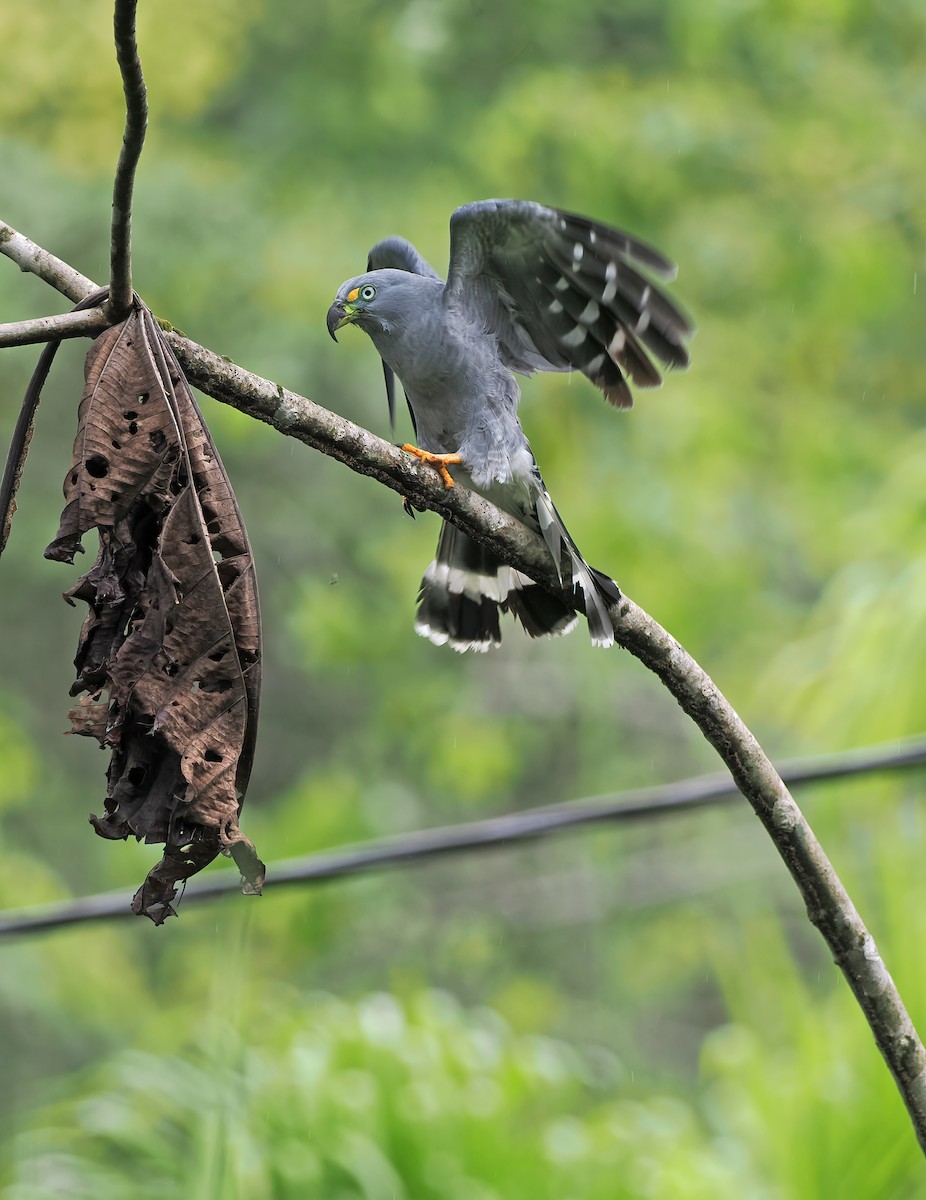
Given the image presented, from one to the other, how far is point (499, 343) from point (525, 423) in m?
4.54

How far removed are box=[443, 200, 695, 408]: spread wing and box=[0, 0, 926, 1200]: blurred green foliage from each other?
11.6 ft

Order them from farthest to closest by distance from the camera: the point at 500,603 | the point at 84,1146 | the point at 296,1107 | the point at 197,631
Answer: the point at 84,1146 < the point at 296,1107 < the point at 500,603 < the point at 197,631

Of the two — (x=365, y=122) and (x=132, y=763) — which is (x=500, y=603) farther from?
(x=365, y=122)

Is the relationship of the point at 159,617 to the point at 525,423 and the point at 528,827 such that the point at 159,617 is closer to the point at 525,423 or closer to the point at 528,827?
the point at 528,827

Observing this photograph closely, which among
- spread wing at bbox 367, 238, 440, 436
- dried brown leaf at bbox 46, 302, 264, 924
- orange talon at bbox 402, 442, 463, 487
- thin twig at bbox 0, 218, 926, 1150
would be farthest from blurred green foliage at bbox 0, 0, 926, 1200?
dried brown leaf at bbox 46, 302, 264, 924

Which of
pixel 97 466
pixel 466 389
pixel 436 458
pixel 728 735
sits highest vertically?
pixel 466 389

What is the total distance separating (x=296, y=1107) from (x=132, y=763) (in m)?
1.95

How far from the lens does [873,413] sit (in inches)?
306

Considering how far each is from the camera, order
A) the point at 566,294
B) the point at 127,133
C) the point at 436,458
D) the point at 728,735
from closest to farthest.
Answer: the point at 127,133
the point at 728,735
the point at 566,294
the point at 436,458

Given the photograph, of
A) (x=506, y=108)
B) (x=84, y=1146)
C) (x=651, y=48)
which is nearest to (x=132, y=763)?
(x=84, y=1146)

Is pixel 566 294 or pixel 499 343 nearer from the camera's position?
pixel 566 294

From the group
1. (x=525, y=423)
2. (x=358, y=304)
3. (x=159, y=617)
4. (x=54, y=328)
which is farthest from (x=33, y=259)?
(x=525, y=423)

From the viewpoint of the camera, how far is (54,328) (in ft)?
3.99

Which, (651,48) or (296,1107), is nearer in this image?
(296,1107)
